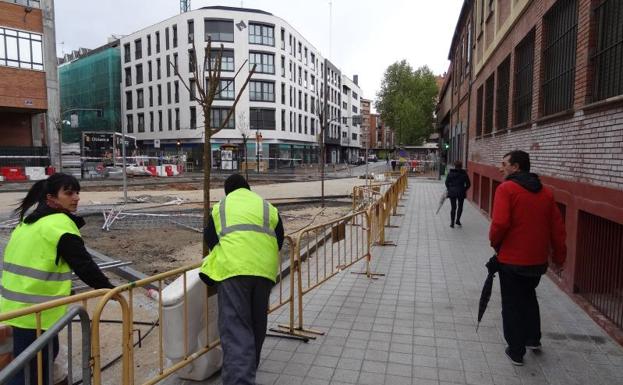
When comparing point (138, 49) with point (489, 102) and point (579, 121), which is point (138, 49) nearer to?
point (489, 102)

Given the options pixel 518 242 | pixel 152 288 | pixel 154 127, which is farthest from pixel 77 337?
pixel 154 127

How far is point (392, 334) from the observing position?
15.6ft

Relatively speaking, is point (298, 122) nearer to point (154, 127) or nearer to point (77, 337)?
point (154, 127)

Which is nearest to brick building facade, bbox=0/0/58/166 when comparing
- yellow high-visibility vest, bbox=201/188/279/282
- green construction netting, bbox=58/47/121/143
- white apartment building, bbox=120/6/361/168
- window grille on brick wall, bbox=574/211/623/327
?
white apartment building, bbox=120/6/361/168

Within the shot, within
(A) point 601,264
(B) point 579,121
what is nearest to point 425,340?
(A) point 601,264

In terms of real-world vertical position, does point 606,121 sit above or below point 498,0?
below

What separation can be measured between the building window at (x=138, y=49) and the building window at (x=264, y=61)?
1544 cm

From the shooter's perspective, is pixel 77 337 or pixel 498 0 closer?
pixel 77 337

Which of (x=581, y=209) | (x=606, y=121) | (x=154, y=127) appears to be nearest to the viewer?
(x=606, y=121)

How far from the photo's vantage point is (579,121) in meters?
5.99

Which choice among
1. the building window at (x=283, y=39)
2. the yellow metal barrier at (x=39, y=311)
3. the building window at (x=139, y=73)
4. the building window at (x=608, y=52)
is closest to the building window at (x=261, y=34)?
the building window at (x=283, y=39)

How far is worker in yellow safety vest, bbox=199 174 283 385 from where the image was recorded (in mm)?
3299

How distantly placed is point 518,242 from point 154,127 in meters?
60.8

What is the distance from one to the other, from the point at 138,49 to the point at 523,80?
59.8 m
